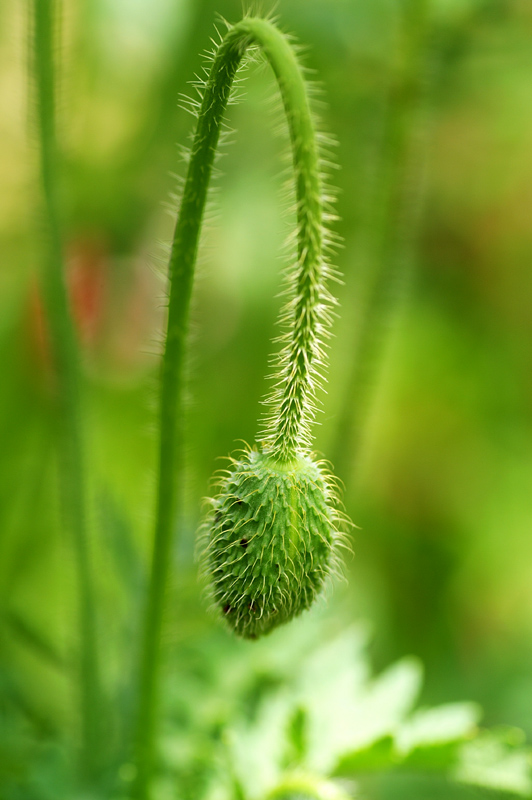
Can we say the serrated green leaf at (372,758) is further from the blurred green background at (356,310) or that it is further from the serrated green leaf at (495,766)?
the blurred green background at (356,310)

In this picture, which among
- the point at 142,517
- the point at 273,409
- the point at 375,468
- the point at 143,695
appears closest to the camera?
the point at 273,409

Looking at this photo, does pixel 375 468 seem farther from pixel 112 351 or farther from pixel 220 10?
pixel 220 10

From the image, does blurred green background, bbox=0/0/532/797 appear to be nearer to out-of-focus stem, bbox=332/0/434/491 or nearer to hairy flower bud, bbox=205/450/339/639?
out-of-focus stem, bbox=332/0/434/491

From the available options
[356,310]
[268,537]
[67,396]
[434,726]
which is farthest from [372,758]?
[356,310]

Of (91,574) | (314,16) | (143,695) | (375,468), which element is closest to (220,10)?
(314,16)

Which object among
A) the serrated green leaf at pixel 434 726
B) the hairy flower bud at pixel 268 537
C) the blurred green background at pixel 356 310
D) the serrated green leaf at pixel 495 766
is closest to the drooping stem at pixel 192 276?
the hairy flower bud at pixel 268 537

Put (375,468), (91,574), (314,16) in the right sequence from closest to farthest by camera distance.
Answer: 1. (91,574)
2. (314,16)
3. (375,468)

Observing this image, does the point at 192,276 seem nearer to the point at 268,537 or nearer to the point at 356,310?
the point at 268,537
